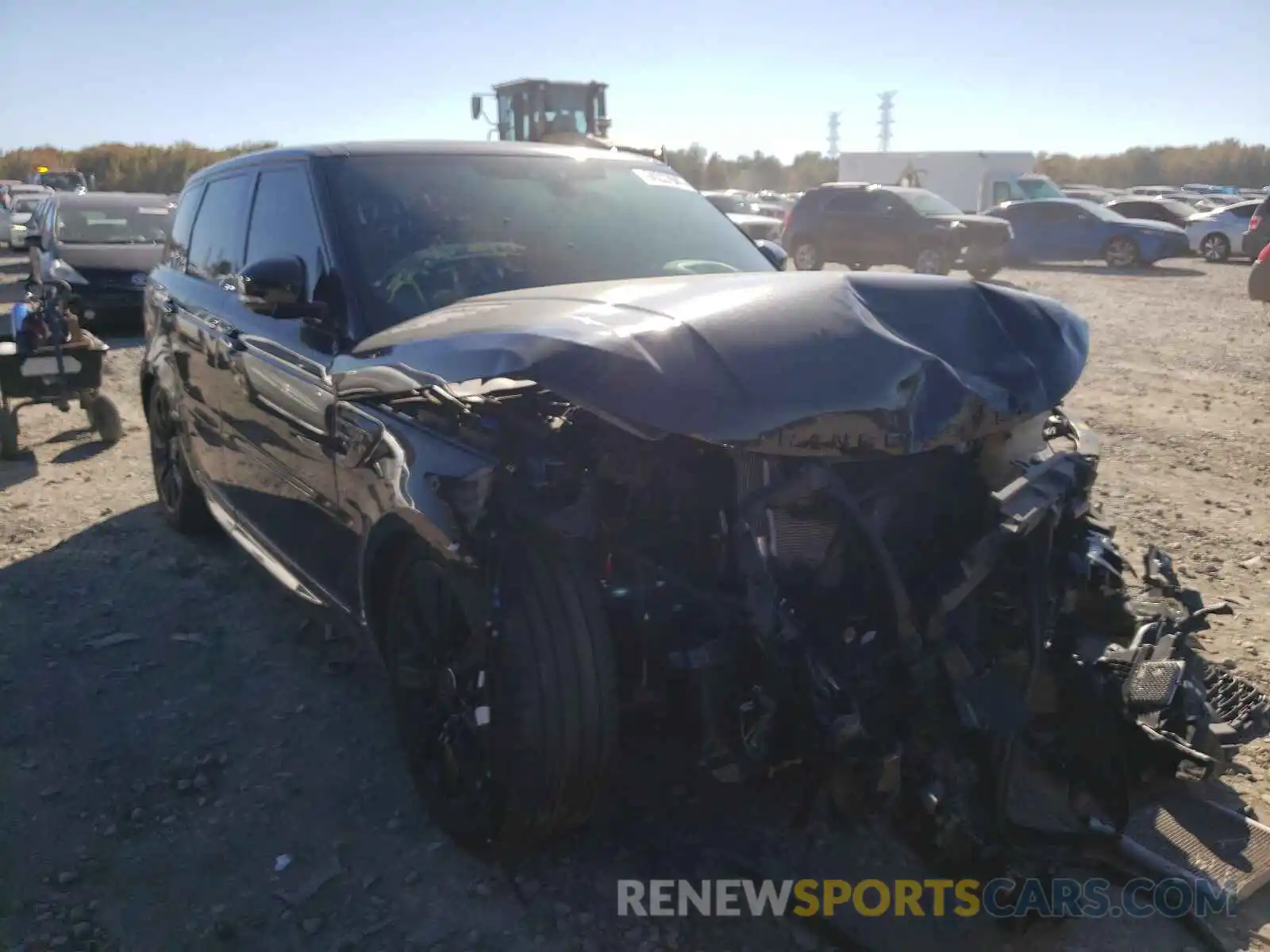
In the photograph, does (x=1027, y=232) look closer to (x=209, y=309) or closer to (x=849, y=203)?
(x=849, y=203)

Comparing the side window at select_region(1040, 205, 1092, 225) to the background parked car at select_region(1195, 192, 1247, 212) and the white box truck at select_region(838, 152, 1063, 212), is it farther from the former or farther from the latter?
the background parked car at select_region(1195, 192, 1247, 212)

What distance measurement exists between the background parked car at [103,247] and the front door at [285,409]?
8132 millimetres

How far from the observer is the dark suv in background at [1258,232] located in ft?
57.7

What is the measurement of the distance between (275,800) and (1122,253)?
2181cm

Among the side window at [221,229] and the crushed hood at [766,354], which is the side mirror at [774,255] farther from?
the side window at [221,229]

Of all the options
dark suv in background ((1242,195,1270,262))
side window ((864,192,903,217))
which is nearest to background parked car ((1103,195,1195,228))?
dark suv in background ((1242,195,1270,262))

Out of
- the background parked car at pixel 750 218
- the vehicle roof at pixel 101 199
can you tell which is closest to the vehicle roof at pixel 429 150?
the vehicle roof at pixel 101 199

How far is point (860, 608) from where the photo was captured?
8.24 ft

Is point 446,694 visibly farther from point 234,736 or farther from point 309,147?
point 309,147

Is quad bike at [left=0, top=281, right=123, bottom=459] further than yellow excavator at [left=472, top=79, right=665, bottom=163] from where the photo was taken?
No

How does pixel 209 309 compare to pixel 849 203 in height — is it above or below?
below

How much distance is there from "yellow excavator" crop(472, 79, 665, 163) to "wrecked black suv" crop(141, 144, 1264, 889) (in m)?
17.4

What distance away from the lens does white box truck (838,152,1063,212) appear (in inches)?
1160

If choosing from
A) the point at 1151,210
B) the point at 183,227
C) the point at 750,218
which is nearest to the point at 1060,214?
the point at 1151,210
